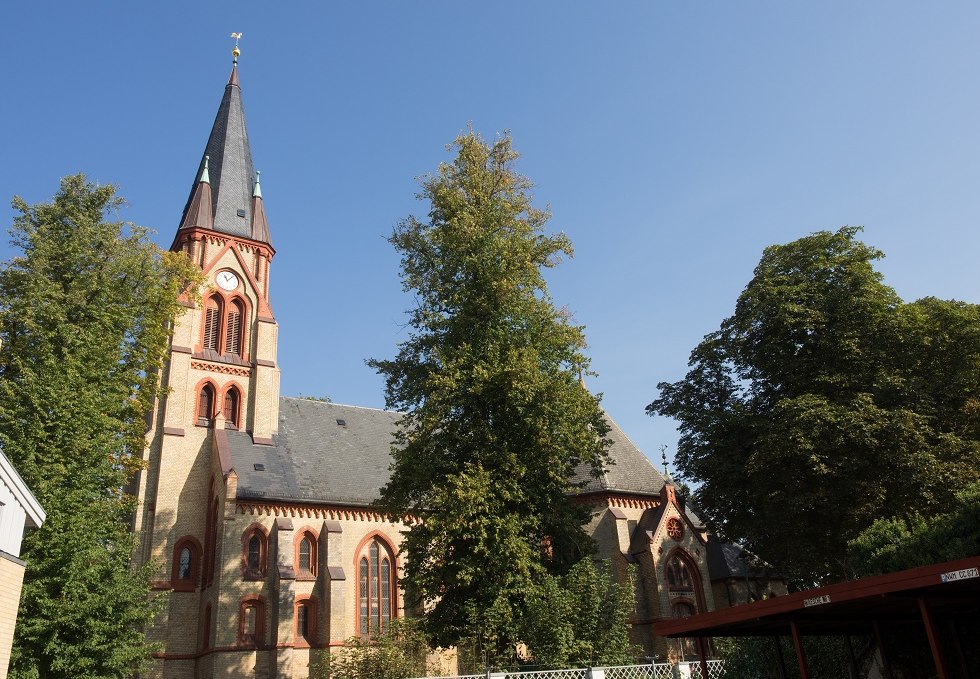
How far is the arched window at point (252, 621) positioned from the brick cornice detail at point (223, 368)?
10.0 m

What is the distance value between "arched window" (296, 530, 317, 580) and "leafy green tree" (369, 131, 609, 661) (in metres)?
10.5

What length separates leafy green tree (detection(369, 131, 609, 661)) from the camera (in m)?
18.4

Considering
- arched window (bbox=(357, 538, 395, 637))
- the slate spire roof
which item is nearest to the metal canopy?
arched window (bbox=(357, 538, 395, 637))

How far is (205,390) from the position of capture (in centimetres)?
3300

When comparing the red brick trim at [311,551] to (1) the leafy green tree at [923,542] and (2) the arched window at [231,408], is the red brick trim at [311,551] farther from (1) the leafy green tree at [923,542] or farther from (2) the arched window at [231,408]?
(1) the leafy green tree at [923,542]

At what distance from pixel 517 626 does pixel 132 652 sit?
978 cm

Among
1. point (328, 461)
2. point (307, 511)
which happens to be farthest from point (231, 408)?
point (307, 511)

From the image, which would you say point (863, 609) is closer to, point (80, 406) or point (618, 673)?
point (618, 673)

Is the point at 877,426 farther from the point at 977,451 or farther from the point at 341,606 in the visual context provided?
the point at 341,606

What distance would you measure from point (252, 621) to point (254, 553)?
7.95 ft

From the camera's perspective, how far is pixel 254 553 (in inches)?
1148

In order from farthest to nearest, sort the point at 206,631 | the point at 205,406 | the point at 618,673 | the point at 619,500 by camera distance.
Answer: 1. the point at 205,406
2. the point at 619,500
3. the point at 206,631
4. the point at 618,673

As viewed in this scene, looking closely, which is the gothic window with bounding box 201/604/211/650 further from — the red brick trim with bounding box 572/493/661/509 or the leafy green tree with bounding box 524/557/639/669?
the leafy green tree with bounding box 524/557/639/669

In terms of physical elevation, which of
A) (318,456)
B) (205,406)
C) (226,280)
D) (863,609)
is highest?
(226,280)
